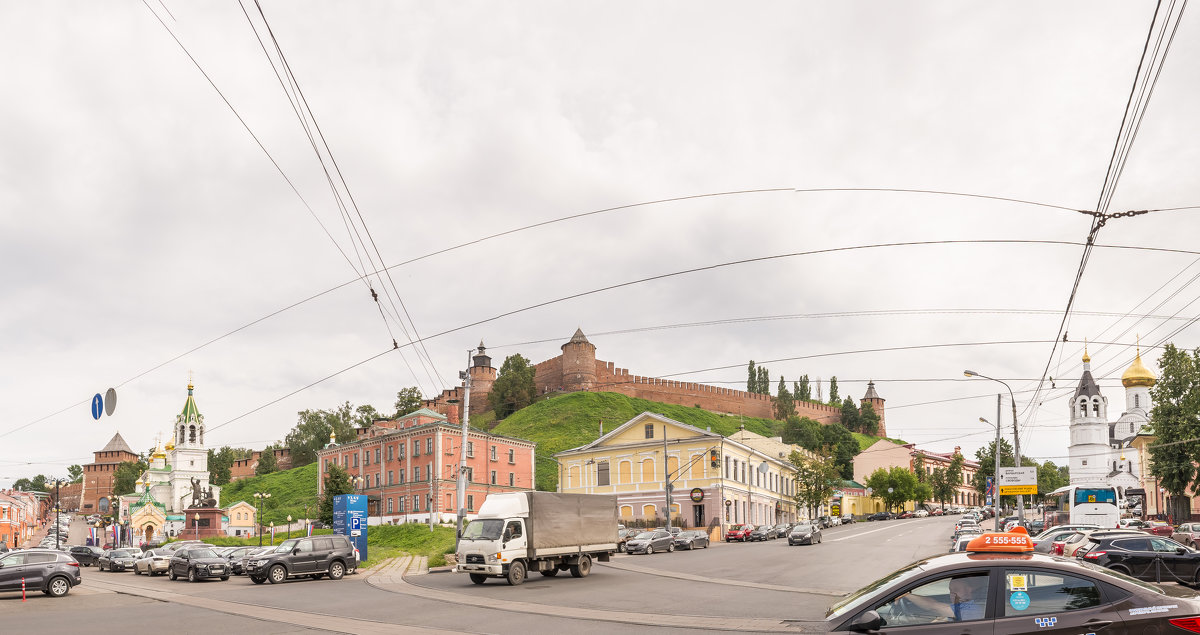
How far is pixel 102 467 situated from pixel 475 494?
115m

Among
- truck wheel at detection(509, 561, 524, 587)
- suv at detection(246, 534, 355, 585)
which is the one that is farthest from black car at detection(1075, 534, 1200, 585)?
suv at detection(246, 534, 355, 585)

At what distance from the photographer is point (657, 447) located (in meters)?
72.0

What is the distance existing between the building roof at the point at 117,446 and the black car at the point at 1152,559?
182201mm

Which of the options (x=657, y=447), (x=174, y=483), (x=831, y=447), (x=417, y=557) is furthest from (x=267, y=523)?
(x=831, y=447)

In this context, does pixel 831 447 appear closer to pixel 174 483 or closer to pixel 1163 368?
pixel 1163 368

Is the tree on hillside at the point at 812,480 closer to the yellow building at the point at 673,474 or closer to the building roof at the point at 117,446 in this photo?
the yellow building at the point at 673,474

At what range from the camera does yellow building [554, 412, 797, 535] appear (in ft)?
226

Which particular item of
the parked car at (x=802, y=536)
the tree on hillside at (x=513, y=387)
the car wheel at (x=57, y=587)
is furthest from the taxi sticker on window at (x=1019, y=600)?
the tree on hillside at (x=513, y=387)

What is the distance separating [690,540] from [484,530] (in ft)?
82.8

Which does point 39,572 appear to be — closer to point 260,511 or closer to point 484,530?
point 484,530

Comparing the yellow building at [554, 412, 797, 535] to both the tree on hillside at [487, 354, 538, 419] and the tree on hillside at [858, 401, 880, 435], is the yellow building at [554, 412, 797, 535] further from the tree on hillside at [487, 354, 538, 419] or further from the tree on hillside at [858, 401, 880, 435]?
the tree on hillside at [858, 401, 880, 435]

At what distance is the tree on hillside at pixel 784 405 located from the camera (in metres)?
150

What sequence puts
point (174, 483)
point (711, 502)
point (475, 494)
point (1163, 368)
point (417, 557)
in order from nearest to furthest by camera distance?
point (417, 557) < point (1163, 368) < point (711, 502) < point (475, 494) < point (174, 483)

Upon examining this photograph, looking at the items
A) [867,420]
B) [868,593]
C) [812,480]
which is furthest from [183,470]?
[867,420]
